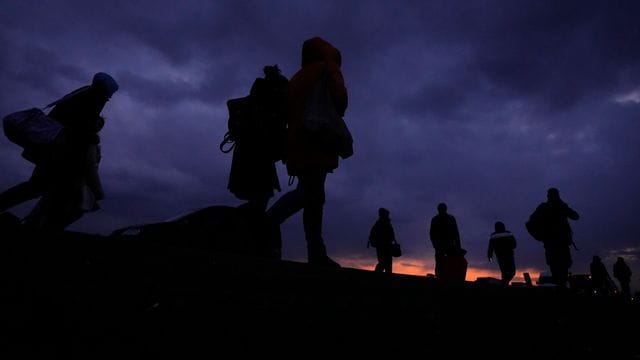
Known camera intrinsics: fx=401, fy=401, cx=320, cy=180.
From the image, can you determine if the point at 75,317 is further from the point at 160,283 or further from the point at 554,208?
the point at 554,208

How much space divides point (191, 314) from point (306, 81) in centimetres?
267

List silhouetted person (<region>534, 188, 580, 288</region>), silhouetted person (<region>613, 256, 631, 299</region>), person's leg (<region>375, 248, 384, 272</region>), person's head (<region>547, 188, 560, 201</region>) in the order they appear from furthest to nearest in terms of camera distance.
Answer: silhouetted person (<region>613, 256, 631, 299</region>), person's leg (<region>375, 248, 384, 272</region>), person's head (<region>547, 188, 560, 201</region>), silhouetted person (<region>534, 188, 580, 288</region>)

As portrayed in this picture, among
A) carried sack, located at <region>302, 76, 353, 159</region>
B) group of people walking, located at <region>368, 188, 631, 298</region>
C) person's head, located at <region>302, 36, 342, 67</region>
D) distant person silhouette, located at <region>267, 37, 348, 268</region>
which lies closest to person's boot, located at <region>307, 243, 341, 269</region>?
distant person silhouette, located at <region>267, 37, 348, 268</region>

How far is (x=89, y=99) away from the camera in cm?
401

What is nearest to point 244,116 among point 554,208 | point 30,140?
point 30,140

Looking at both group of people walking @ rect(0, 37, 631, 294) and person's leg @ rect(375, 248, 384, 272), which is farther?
person's leg @ rect(375, 248, 384, 272)

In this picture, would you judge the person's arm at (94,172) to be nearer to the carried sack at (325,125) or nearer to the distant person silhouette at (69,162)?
the distant person silhouette at (69,162)

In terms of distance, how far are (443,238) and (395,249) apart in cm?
211

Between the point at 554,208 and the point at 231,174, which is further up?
the point at 554,208

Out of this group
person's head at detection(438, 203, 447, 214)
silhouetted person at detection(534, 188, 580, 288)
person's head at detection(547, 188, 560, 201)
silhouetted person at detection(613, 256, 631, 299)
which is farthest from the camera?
silhouetted person at detection(613, 256, 631, 299)

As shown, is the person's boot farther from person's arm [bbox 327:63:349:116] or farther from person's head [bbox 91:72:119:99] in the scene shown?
person's head [bbox 91:72:119:99]

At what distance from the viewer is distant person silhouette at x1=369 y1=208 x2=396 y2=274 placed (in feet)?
34.0

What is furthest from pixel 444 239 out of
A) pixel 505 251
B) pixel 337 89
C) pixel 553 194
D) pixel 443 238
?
pixel 337 89

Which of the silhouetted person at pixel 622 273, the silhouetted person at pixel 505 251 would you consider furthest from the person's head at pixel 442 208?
the silhouetted person at pixel 622 273
